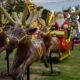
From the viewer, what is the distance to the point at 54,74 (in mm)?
7977

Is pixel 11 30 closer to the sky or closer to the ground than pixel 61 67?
closer to the sky

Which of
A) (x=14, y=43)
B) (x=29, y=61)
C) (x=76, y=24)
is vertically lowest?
(x=76, y=24)

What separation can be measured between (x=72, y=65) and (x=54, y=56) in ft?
4.10

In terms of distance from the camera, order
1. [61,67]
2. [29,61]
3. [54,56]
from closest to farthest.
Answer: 1. [29,61]
2. [61,67]
3. [54,56]

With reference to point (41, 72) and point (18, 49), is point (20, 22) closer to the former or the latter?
point (18, 49)

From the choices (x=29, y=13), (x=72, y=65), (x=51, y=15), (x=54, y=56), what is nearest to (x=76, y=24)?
(x=54, y=56)

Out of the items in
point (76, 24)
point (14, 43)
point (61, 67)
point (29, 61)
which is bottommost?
point (76, 24)

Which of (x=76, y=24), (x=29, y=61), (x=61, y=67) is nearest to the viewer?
(x=29, y=61)

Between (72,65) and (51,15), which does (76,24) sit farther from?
(51,15)

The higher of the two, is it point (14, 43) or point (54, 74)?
point (14, 43)

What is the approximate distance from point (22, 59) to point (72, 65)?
399 cm

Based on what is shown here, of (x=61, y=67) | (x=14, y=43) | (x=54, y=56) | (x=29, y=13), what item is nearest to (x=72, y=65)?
(x=61, y=67)

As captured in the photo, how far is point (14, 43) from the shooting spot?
534 centimetres

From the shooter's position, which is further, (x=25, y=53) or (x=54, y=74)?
(x=54, y=74)
